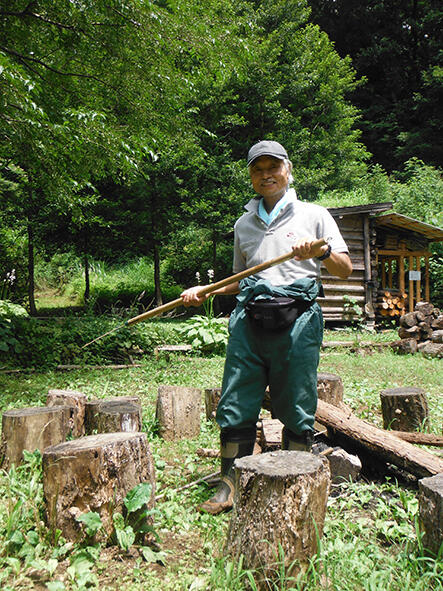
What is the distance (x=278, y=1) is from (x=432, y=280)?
14.5m

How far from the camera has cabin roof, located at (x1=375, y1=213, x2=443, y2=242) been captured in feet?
42.7

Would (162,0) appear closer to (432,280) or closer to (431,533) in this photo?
(432,280)

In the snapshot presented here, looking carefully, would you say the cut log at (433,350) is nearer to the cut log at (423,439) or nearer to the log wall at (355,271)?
the log wall at (355,271)

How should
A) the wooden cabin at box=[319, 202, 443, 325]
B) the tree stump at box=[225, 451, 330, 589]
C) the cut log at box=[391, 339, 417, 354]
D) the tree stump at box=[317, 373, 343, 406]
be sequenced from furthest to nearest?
the wooden cabin at box=[319, 202, 443, 325] → the cut log at box=[391, 339, 417, 354] → the tree stump at box=[317, 373, 343, 406] → the tree stump at box=[225, 451, 330, 589]

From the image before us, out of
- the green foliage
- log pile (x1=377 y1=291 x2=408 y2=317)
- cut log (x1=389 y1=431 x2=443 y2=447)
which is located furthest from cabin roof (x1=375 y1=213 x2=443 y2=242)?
cut log (x1=389 y1=431 x2=443 y2=447)

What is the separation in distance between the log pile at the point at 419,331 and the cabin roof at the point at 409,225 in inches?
139

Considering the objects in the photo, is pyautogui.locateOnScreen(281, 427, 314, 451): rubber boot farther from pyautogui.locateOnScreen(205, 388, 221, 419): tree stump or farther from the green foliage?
the green foliage

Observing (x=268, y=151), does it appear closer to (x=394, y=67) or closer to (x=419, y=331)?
(x=419, y=331)

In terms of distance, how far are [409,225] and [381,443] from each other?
11861 mm

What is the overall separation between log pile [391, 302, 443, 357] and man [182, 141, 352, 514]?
7535 mm

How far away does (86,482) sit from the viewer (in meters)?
2.34

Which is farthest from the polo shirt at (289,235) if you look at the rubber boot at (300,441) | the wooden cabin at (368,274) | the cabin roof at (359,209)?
the wooden cabin at (368,274)

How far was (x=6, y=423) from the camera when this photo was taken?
3.11 m

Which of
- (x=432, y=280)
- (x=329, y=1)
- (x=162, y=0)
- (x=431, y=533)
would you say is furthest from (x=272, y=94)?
(x=431, y=533)
